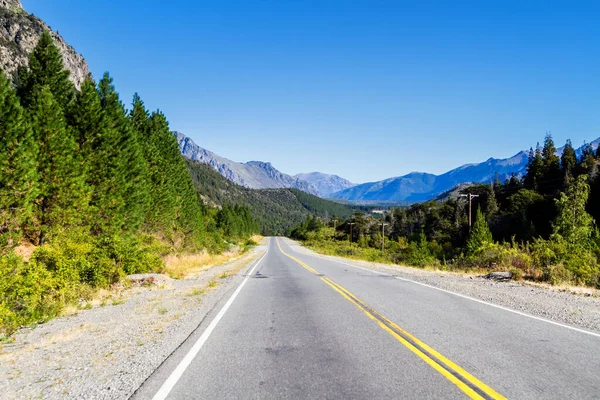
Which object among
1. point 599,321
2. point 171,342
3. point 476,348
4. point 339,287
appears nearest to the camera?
point 476,348

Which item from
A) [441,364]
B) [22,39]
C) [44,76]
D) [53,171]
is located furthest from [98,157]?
[22,39]

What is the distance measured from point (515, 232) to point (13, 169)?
253ft

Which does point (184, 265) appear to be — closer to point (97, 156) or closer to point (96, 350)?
point (97, 156)

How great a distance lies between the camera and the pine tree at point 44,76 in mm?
24500

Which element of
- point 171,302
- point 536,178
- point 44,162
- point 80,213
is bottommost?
point 171,302

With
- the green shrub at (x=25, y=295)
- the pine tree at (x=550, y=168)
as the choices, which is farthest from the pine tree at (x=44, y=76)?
the pine tree at (x=550, y=168)

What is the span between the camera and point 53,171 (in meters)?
20.6

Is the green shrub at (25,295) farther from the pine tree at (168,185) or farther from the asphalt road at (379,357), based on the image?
the pine tree at (168,185)

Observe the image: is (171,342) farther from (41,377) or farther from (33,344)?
(33,344)

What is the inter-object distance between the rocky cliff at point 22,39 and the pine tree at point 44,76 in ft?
359

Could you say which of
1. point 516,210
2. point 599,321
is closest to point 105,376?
point 599,321

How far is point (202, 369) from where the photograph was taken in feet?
16.8

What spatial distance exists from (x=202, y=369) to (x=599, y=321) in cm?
828

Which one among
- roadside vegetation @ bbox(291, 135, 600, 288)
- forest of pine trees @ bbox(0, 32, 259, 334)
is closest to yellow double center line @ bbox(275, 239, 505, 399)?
forest of pine trees @ bbox(0, 32, 259, 334)
